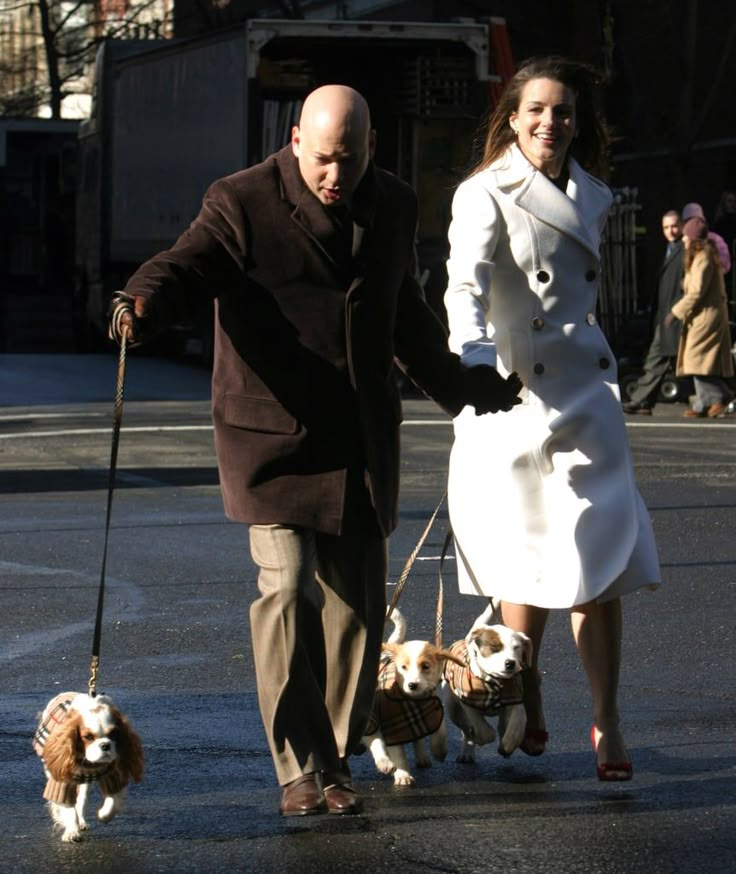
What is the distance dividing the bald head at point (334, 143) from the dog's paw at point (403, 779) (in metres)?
1.54

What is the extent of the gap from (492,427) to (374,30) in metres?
18.8

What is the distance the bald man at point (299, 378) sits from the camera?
5152 mm

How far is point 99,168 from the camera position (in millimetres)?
32406

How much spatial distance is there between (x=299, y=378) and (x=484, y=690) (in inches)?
40.9

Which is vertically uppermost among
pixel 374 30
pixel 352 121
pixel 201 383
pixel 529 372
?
pixel 374 30

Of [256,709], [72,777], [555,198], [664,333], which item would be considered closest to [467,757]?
[256,709]

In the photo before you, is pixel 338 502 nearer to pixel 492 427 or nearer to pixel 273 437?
pixel 273 437

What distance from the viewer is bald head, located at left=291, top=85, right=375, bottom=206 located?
4988 mm

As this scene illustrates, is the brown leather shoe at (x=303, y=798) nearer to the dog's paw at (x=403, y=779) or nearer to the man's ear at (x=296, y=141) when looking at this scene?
the dog's paw at (x=403, y=779)

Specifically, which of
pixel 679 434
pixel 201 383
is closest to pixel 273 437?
pixel 679 434

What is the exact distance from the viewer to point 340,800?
520 centimetres

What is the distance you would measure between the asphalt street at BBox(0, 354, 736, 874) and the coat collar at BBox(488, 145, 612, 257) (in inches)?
58.7

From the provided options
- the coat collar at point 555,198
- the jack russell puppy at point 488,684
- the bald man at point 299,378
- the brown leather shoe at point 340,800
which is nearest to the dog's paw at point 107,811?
the bald man at point 299,378

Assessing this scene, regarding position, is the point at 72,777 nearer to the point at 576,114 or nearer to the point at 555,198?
the point at 555,198
